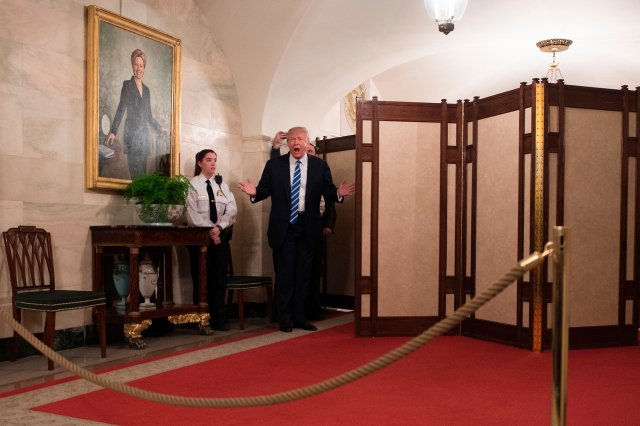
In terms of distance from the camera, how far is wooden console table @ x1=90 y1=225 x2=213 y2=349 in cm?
519

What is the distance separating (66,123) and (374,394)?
3.28 metres

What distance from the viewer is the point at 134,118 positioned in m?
5.95

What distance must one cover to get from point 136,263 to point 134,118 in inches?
56.6

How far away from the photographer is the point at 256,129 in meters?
7.47

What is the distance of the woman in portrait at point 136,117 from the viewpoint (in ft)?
19.2

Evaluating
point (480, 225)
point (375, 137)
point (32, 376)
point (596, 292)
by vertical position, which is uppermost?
point (375, 137)

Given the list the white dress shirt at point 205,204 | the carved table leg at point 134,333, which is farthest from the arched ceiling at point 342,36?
the carved table leg at point 134,333

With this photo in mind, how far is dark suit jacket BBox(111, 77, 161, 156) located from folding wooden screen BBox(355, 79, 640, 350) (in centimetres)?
192

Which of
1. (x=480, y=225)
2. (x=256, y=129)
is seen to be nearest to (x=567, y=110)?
(x=480, y=225)

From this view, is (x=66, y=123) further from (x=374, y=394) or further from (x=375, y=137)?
(x=374, y=394)

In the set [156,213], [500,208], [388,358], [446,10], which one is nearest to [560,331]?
[388,358]

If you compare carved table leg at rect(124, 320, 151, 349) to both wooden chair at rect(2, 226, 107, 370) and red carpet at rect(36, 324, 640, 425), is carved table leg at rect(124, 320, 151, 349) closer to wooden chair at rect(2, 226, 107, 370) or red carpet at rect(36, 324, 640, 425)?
wooden chair at rect(2, 226, 107, 370)

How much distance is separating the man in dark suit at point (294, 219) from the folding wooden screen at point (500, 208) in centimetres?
49

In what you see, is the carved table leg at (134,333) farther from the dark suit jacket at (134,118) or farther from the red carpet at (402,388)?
the dark suit jacket at (134,118)
